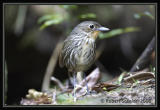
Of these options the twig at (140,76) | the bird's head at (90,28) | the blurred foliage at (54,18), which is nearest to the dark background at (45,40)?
the blurred foliage at (54,18)

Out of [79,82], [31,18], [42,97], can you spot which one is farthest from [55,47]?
[42,97]

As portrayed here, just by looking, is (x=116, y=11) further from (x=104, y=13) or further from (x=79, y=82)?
(x=79, y=82)

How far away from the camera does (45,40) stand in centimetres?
545

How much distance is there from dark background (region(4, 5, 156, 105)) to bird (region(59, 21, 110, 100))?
1.67m

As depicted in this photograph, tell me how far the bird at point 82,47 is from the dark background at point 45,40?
167 cm

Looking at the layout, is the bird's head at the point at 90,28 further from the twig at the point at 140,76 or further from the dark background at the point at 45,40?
the dark background at the point at 45,40

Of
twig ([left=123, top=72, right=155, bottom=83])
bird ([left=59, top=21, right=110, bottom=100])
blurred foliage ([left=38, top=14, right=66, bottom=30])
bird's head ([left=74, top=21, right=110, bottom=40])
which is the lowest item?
twig ([left=123, top=72, right=155, bottom=83])

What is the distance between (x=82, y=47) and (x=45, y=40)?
2.25 metres

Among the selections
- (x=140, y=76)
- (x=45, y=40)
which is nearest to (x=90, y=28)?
(x=140, y=76)

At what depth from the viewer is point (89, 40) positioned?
3.39 metres

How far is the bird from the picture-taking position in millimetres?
3301

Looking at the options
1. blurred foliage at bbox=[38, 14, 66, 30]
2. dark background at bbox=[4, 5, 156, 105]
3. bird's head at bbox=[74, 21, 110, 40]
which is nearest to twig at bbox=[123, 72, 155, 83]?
bird's head at bbox=[74, 21, 110, 40]

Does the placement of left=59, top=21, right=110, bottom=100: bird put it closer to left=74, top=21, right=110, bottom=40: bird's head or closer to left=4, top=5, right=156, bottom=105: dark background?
left=74, top=21, right=110, bottom=40: bird's head

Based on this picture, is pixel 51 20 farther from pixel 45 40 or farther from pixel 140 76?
pixel 140 76
